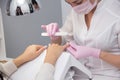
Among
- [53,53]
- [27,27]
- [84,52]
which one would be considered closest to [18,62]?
[53,53]

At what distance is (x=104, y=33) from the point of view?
128cm

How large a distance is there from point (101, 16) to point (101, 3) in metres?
0.08

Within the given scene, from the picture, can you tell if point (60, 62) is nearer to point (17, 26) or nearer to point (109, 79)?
point (109, 79)

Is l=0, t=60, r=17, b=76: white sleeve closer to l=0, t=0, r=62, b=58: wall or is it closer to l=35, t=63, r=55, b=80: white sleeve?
l=35, t=63, r=55, b=80: white sleeve

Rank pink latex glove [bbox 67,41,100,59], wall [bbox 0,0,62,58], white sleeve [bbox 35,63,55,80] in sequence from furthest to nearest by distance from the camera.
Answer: wall [bbox 0,0,62,58] → pink latex glove [bbox 67,41,100,59] → white sleeve [bbox 35,63,55,80]

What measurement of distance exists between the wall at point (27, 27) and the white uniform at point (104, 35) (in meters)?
0.67

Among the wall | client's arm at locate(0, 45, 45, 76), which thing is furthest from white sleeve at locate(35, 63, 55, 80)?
the wall

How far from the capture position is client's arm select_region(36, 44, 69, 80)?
3.57 ft

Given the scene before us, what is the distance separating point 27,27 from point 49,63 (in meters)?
0.86

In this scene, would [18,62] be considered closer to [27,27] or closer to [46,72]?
[46,72]

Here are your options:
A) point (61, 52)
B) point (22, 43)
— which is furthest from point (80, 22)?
point (22, 43)

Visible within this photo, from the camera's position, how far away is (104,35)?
4.19 ft

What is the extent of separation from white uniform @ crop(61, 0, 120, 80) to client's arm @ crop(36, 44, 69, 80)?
0.65 ft

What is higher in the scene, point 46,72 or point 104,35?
point 104,35
